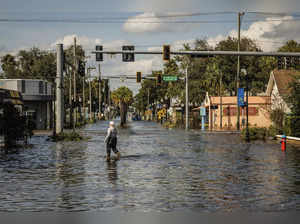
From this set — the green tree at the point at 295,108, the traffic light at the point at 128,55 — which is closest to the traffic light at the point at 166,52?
the traffic light at the point at 128,55

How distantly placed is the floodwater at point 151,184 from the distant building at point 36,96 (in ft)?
118

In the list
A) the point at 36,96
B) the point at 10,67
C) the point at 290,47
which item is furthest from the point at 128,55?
the point at 10,67

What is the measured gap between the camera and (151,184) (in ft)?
49.1

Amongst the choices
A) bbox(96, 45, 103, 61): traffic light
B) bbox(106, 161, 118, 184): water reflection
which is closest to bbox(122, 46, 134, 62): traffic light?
bbox(96, 45, 103, 61): traffic light

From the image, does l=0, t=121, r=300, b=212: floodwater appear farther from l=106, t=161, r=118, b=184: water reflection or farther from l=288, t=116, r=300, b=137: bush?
l=288, t=116, r=300, b=137: bush

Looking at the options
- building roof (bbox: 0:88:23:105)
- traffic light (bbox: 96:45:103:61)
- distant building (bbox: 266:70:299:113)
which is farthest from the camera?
distant building (bbox: 266:70:299:113)

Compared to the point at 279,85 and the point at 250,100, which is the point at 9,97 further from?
the point at 250,100

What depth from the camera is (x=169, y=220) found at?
945 centimetres

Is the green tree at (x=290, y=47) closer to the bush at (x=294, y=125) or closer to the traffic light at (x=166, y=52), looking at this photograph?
the bush at (x=294, y=125)

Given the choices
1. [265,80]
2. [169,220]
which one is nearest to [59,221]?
[169,220]

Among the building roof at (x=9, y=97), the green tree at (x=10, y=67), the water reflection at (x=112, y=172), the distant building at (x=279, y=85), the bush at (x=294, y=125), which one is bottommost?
the water reflection at (x=112, y=172)

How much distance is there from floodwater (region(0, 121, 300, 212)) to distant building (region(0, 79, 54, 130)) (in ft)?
118

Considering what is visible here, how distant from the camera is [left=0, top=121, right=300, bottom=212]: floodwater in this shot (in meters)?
11.4

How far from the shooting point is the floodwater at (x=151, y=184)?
11430mm
